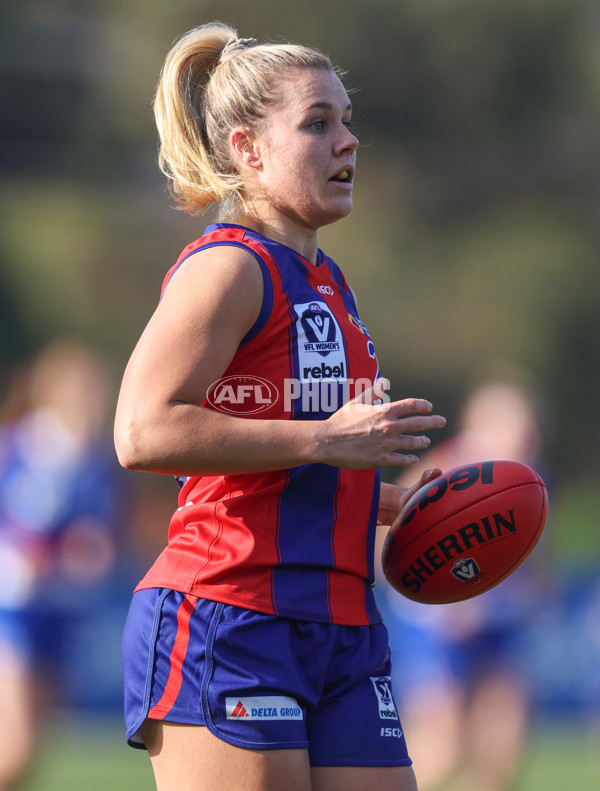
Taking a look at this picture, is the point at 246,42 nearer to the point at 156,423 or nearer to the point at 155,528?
the point at 156,423

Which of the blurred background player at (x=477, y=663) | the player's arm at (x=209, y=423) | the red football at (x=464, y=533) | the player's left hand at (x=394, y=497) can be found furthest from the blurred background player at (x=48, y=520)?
the player's arm at (x=209, y=423)

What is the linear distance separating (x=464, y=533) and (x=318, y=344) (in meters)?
0.62

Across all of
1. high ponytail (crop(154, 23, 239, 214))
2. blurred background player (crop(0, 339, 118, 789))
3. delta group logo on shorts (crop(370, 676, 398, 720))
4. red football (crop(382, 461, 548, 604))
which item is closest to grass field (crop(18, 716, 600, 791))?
blurred background player (crop(0, 339, 118, 789))

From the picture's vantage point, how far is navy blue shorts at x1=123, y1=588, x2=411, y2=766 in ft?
7.50

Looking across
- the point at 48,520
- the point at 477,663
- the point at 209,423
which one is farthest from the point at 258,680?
the point at 477,663

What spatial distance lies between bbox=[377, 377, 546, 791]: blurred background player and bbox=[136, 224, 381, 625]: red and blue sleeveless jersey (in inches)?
134

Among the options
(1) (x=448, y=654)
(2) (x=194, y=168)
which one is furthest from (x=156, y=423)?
(1) (x=448, y=654)

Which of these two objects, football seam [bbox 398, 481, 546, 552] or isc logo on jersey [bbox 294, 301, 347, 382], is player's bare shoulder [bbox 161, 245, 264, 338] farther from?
football seam [bbox 398, 481, 546, 552]

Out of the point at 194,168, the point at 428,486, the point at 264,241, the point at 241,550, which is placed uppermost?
the point at 194,168

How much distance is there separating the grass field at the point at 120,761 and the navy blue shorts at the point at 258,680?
13.0 feet

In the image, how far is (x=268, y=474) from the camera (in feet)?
7.98

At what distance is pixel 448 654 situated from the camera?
6078 millimetres

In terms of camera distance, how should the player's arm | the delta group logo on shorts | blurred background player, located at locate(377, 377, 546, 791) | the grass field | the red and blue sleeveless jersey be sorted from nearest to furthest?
the player's arm → the red and blue sleeveless jersey → the delta group logo on shorts → blurred background player, located at locate(377, 377, 546, 791) → the grass field

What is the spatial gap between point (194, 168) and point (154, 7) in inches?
896
